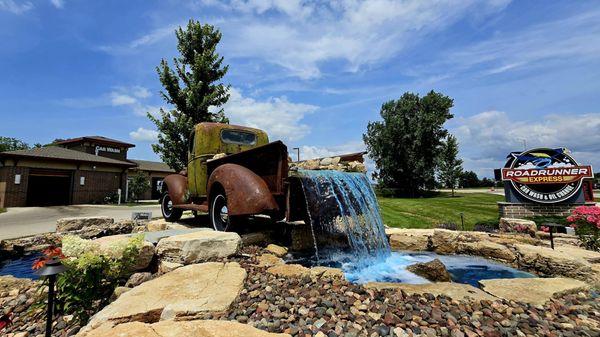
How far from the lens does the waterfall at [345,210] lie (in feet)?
17.4

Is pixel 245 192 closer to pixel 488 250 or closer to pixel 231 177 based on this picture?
pixel 231 177

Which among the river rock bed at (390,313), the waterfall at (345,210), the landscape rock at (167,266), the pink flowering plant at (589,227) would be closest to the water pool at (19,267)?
the landscape rock at (167,266)

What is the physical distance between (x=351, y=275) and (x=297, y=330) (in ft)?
8.35

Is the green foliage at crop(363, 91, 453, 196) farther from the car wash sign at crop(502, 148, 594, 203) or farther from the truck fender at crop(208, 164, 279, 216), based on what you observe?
the truck fender at crop(208, 164, 279, 216)

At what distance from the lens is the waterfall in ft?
17.4

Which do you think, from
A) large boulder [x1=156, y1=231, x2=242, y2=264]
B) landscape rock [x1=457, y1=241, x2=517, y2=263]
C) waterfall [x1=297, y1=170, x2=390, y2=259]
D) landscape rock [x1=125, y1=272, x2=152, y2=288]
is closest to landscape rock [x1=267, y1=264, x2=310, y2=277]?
large boulder [x1=156, y1=231, x2=242, y2=264]

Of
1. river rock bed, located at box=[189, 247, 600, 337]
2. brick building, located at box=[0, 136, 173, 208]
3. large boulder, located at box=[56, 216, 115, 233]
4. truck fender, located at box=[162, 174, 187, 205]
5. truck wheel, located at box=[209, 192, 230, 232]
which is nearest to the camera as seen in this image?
river rock bed, located at box=[189, 247, 600, 337]

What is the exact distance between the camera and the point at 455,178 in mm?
29953

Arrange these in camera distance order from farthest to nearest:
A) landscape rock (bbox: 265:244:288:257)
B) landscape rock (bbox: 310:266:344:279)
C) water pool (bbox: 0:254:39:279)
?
landscape rock (bbox: 265:244:288:257), water pool (bbox: 0:254:39:279), landscape rock (bbox: 310:266:344:279)

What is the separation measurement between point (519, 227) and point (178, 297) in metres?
9.67

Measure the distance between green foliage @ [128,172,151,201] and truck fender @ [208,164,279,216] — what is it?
2511cm

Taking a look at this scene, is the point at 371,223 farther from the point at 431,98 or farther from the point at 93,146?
the point at 93,146

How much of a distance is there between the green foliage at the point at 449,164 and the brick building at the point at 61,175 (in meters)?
31.9

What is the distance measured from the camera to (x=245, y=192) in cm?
472
